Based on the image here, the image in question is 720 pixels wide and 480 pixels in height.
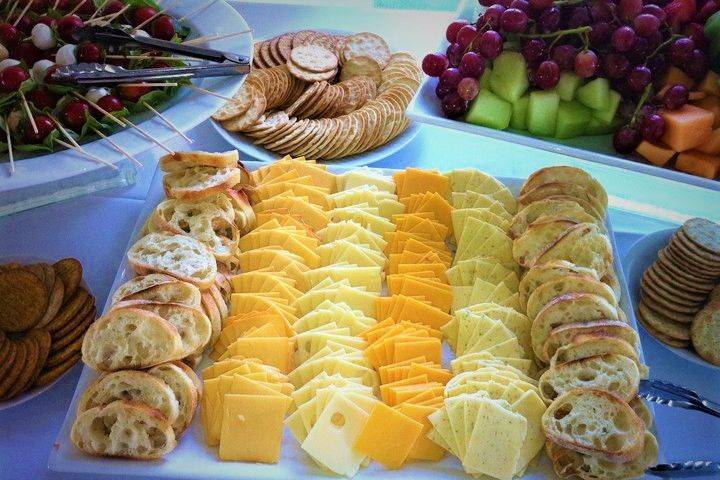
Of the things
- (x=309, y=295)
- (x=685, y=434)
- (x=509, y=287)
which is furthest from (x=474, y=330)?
(x=685, y=434)

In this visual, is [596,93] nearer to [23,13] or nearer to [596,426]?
[596,426]

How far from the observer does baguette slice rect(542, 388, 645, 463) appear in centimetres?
125

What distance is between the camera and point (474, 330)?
1.50 meters

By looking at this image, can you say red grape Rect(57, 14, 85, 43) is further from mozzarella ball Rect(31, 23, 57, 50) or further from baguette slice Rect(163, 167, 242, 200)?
baguette slice Rect(163, 167, 242, 200)

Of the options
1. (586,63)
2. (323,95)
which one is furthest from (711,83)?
(323,95)

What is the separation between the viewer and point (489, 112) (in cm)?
167

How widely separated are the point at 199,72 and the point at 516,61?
2.42ft

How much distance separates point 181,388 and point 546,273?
0.79 m

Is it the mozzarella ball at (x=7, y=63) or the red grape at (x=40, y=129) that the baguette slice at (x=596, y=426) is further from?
the mozzarella ball at (x=7, y=63)

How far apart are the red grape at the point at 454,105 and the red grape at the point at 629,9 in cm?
40

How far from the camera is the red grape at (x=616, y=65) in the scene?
1611mm

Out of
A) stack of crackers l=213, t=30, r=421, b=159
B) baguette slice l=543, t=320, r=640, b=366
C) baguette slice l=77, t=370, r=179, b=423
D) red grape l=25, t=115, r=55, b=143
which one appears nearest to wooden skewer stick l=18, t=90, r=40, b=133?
red grape l=25, t=115, r=55, b=143

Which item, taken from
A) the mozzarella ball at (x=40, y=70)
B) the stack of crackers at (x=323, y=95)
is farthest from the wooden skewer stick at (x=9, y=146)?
the stack of crackers at (x=323, y=95)

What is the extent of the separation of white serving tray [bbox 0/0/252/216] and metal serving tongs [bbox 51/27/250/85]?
1.7 inches
